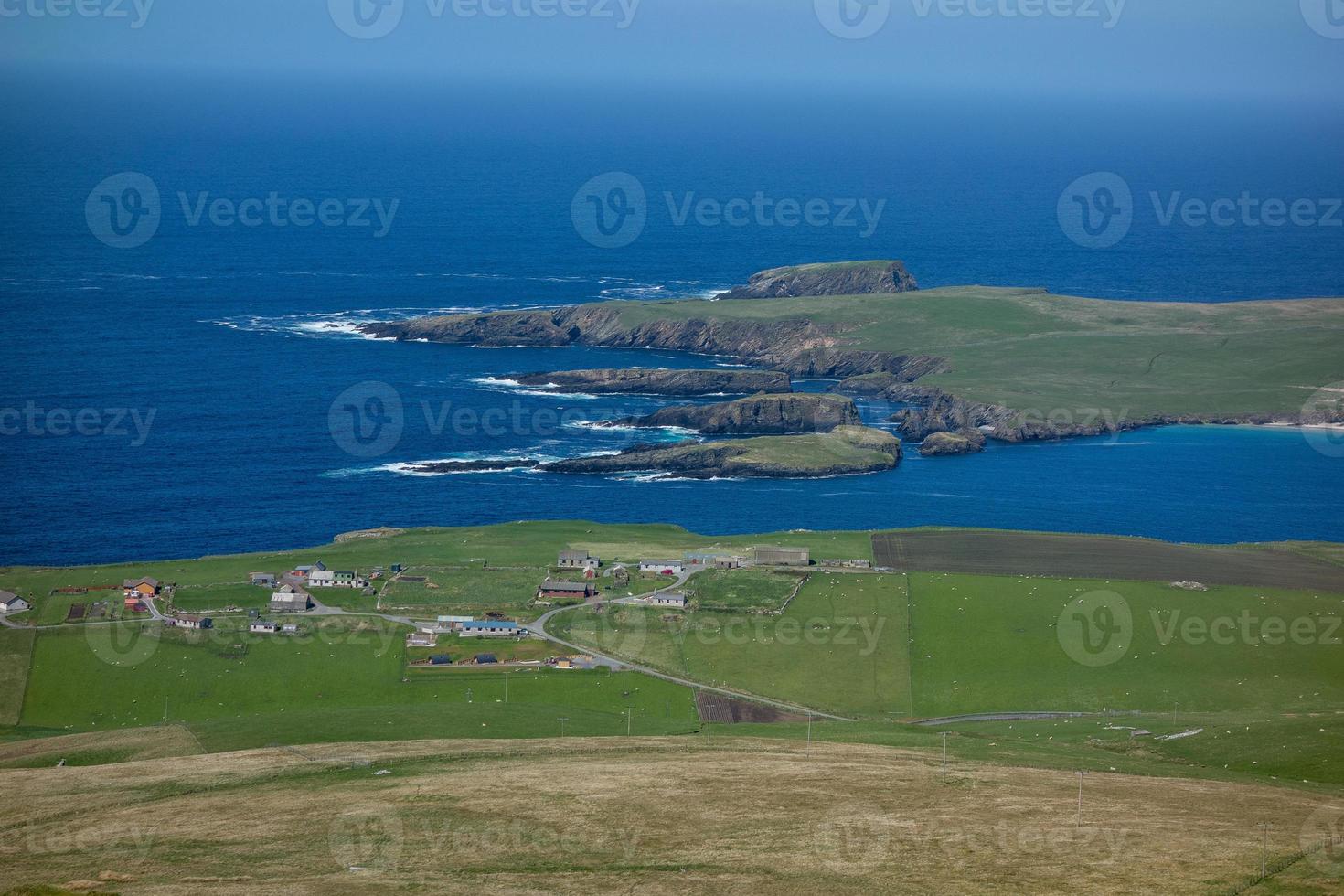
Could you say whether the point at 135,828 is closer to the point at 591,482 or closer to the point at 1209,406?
the point at 591,482

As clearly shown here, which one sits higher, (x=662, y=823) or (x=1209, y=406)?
(x=1209, y=406)

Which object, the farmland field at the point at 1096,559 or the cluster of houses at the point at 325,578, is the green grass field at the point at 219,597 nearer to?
the cluster of houses at the point at 325,578

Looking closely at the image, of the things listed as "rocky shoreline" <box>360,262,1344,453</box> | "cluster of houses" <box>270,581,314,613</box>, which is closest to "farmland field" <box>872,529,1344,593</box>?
"rocky shoreline" <box>360,262,1344,453</box>

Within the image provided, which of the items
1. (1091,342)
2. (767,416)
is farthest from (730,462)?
(1091,342)

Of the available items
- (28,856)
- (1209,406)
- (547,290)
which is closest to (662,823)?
(28,856)

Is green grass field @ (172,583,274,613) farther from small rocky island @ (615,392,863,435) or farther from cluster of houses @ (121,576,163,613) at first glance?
small rocky island @ (615,392,863,435)
